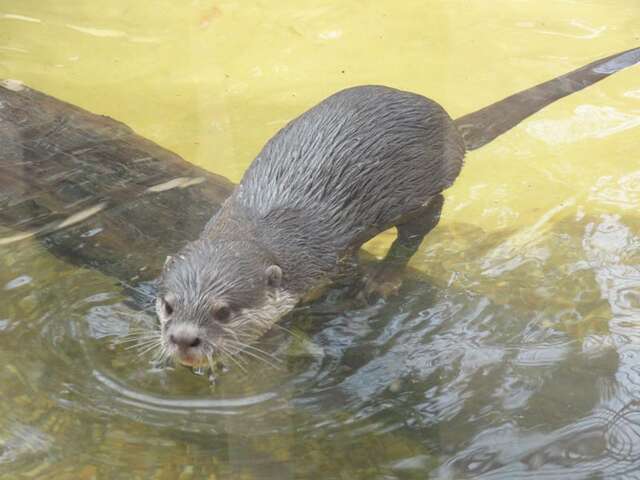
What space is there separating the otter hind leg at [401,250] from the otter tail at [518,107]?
30 centimetres

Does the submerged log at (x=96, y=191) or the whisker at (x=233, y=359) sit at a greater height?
the submerged log at (x=96, y=191)

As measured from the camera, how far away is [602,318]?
2.71 metres

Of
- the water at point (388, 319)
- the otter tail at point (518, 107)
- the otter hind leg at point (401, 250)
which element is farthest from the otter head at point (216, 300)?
the otter tail at point (518, 107)

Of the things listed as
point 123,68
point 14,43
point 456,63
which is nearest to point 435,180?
point 456,63

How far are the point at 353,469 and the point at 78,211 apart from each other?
1.53 m

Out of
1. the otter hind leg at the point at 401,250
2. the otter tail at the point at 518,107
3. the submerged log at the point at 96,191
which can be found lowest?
the otter hind leg at the point at 401,250

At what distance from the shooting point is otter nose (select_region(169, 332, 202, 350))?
230 cm

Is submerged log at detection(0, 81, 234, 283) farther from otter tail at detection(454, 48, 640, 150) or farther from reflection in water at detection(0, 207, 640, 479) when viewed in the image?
otter tail at detection(454, 48, 640, 150)

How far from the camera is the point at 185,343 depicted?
2303 mm

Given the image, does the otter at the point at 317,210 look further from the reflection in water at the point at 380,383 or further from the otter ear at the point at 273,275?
the reflection in water at the point at 380,383

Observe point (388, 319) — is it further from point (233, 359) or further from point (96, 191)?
point (96, 191)

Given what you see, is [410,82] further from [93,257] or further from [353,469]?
[353,469]

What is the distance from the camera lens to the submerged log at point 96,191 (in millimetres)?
2961

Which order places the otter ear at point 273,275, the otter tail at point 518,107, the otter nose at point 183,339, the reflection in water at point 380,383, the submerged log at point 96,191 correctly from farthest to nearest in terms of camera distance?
1. the otter tail at point 518,107
2. the submerged log at point 96,191
3. the otter ear at point 273,275
4. the otter nose at point 183,339
5. the reflection in water at point 380,383
